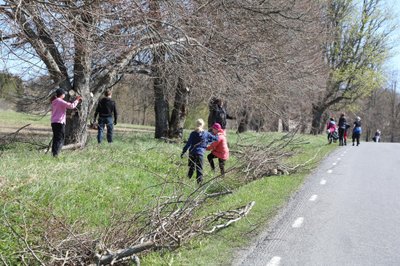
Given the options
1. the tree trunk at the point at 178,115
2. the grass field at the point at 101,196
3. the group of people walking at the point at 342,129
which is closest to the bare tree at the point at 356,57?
the group of people walking at the point at 342,129

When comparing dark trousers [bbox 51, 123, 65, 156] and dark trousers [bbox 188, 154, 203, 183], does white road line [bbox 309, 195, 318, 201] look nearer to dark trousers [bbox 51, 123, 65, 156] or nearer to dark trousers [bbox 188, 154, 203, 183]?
dark trousers [bbox 188, 154, 203, 183]

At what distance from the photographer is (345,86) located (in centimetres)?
4181

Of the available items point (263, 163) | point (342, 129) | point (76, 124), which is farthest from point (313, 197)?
point (342, 129)

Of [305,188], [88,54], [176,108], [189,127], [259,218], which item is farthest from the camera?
[189,127]

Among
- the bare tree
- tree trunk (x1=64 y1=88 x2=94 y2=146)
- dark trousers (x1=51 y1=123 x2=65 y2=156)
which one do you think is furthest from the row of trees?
the bare tree

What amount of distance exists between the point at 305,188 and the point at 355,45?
34118 mm

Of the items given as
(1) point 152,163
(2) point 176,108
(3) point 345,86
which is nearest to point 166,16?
(1) point 152,163

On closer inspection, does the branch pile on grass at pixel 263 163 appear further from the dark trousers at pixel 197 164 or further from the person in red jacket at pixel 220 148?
the dark trousers at pixel 197 164

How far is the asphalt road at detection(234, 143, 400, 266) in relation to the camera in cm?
580

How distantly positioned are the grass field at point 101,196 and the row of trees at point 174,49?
7.74 ft

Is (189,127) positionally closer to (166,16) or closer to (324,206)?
(166,16)

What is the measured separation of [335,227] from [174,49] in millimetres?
8003

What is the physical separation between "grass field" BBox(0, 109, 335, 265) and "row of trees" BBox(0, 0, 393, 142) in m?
2.36

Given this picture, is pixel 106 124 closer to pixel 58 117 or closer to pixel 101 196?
pixel 58 117
